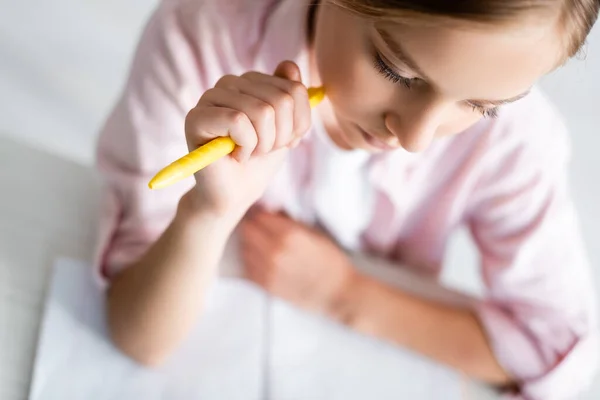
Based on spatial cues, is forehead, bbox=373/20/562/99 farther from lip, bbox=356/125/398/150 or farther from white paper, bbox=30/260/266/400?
white paper, bbox=30/260/266/400

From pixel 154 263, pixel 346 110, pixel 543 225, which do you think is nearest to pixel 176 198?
pixel 154 263

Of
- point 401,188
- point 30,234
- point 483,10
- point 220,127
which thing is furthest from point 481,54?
point 30,234

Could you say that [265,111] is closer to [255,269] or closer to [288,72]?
[288,72]

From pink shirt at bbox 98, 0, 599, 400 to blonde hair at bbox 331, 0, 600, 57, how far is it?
130 mm

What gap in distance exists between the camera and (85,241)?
24.8 inches

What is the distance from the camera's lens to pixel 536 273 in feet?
2.00

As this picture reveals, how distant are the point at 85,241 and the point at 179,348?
125 mm

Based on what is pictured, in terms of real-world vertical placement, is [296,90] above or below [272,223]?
above

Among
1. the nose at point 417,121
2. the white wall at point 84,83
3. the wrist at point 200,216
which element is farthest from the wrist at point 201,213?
the white wall at point 84,83

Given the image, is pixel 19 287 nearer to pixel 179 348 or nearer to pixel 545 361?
pixel 179 348

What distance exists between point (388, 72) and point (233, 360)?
0.27m

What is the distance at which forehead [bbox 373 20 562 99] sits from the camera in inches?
13.8

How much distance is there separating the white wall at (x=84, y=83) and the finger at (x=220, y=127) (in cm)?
34

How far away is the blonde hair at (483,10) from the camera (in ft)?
A: 1.11
